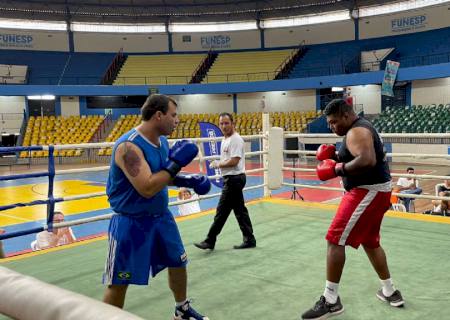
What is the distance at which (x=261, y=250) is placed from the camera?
14.7ft

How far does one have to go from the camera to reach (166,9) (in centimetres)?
2722

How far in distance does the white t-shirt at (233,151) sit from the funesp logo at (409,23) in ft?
75.7

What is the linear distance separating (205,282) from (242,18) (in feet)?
86.4

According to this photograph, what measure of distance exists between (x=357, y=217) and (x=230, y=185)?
75.4 inches

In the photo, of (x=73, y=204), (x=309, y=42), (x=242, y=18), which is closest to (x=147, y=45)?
(x=242, y=18)

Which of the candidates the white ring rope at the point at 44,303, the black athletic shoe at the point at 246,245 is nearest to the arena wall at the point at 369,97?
the black athletic shoe at the point at 246,245

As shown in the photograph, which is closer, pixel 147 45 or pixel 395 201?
pixel 395 201

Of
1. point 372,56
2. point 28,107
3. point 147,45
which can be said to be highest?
point 147,45

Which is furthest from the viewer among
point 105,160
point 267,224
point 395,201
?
point 105,160

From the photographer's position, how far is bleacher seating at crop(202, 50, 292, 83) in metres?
25.8

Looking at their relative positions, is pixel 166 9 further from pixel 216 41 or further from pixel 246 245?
pixel 246 245

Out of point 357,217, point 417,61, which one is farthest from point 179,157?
point 417,61

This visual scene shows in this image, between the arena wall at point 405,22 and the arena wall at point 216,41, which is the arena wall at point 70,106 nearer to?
the arena wall at point 216,41

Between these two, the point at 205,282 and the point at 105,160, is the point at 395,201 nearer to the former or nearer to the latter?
the point at 205,282
